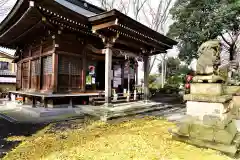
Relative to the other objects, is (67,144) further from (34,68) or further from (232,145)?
(34,68)

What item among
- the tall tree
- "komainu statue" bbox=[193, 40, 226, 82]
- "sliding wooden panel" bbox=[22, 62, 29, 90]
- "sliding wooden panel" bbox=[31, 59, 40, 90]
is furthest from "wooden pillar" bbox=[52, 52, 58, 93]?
the tall tree

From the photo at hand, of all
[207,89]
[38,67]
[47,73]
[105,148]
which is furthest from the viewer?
[38,67]

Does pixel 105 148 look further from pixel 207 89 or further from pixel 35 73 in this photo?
pixel 35 73

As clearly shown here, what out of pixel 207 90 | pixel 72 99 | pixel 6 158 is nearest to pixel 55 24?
pixel 72 99

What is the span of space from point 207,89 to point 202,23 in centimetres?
1178

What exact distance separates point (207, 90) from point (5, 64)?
88.6 ft

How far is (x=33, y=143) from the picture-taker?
4453 mm

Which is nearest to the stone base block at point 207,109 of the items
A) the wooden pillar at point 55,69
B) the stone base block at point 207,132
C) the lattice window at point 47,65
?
the stone base block at point 207,132

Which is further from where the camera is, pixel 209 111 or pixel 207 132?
pixel 209 111

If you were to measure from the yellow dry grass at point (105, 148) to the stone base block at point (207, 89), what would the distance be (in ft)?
4.22

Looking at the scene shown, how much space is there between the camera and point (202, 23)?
14281mm

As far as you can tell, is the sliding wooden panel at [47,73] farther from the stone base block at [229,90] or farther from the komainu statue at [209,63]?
the stone base block at [229,90]

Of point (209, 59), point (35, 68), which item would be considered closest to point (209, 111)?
point (209, 59)

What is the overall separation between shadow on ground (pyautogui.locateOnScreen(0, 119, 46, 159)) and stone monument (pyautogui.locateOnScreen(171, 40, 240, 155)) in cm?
396
